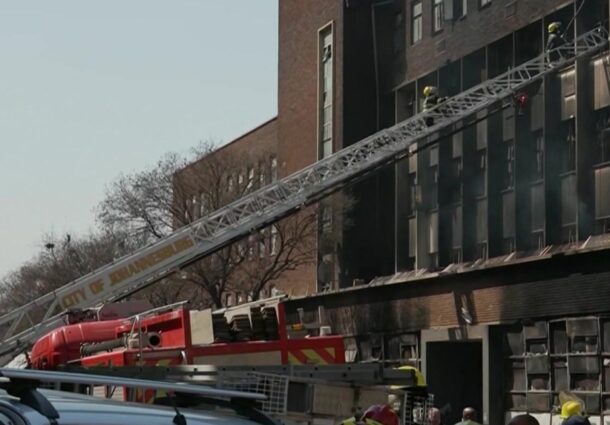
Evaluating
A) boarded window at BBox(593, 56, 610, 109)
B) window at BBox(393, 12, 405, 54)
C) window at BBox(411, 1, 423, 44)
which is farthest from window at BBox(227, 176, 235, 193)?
boarded window at BBox(593, 56, 610, 109)

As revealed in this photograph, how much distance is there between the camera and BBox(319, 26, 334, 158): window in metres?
38.0

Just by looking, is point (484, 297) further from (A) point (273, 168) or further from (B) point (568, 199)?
(A) point (273, 168)

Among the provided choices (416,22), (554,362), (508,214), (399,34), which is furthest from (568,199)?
(399,34)

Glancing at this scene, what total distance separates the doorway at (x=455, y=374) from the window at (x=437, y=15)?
7743 mm

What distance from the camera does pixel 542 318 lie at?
25.2 metres

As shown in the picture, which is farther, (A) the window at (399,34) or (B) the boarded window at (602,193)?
(A) the window at (399,34)

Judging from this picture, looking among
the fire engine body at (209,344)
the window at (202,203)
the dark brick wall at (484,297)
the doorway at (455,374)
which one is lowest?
the doorway at (455,374)

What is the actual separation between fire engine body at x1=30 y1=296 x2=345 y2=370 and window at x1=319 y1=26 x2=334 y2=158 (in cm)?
2257

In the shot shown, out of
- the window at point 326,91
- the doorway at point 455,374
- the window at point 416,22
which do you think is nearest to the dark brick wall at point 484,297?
the doorway at point 455,374

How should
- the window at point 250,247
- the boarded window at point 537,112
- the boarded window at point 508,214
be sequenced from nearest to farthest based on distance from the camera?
1. the boarded window at point 537,112
2. the boarded window at point 508,214
3. the window at point 250,247

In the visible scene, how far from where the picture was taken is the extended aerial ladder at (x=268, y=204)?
23.1m

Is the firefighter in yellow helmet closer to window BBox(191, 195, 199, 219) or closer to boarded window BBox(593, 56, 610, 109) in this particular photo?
boarded window BBox(593, 56, 610, 109)

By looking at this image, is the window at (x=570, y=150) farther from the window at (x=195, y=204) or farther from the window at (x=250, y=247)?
the window at (x=195, y=204)

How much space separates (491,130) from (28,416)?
85.5ft
